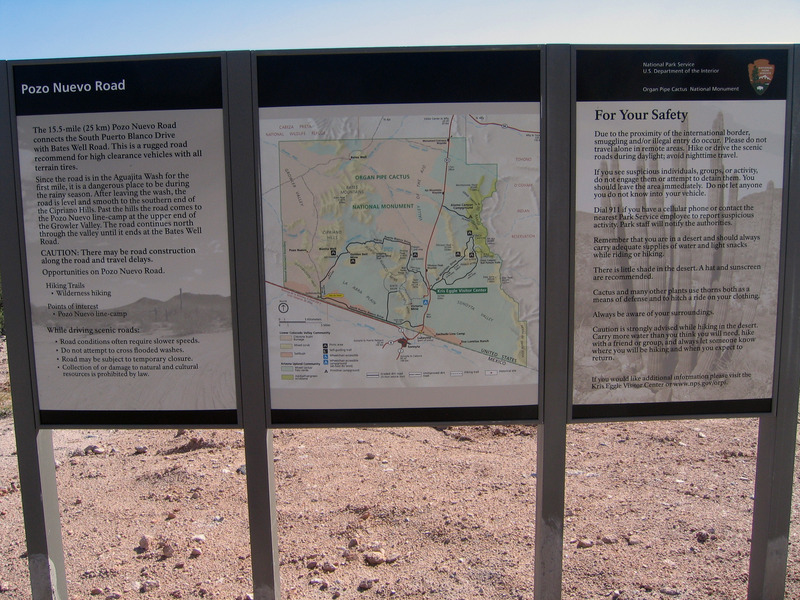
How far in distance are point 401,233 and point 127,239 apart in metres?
1.45

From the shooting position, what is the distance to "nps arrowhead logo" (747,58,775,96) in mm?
2764

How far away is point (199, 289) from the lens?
2822mm

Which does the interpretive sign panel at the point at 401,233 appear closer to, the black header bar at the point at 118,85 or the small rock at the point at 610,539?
the black header bar at the point at 118,85

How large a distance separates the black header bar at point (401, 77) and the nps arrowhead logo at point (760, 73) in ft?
3.73

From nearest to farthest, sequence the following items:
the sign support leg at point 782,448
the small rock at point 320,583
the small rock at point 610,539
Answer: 1. the sign support leg at point 782,448
2. the small rock at point 320,583
3. the small rock at point 610,539

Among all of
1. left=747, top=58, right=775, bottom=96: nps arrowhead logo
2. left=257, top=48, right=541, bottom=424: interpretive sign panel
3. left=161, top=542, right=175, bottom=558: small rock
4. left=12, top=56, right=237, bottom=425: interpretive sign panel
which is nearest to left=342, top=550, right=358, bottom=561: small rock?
left=161, top=542, right=175, bottom=558: small rock

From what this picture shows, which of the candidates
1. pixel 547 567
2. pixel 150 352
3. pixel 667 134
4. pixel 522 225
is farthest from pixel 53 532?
pixel 667 134

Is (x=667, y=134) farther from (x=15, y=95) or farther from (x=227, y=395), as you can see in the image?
(x=15, y=95)

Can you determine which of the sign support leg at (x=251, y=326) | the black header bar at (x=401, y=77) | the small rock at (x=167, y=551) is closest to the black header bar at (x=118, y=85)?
the sign support leg at (x=251, y=326)

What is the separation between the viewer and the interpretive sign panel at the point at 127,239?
2.74m

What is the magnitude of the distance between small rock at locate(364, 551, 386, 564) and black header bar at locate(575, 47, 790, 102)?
321cm

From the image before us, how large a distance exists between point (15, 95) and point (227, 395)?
6.28 ft

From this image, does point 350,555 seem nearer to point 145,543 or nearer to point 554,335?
point 145,543

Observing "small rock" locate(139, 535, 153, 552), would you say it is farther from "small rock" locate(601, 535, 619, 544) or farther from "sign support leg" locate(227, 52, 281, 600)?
"small rock" locate(601, 535, 619, 544)
